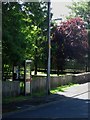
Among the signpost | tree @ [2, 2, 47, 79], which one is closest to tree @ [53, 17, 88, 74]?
the signpost

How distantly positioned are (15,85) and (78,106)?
5337mm

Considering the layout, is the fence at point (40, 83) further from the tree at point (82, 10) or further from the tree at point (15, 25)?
the tree at point (82, 10)

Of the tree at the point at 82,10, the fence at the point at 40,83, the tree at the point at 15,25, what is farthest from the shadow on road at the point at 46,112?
the tree at the point at 82,10

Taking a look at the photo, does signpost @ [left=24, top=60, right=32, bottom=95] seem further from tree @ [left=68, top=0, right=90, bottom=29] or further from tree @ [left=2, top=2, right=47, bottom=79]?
tree @ [left=68, top=0, right=90, bottom=29]

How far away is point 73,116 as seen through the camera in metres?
15.4

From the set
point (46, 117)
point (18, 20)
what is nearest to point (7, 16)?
point (18, 20)

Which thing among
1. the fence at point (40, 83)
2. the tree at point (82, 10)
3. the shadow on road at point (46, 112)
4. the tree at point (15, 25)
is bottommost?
the shadow on road at point (46, 112)

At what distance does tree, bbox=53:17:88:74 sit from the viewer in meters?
42.5

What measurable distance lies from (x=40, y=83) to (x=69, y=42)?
52.8ft

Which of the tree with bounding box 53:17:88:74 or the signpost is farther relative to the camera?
the tree with bounding box 53:17:88:74

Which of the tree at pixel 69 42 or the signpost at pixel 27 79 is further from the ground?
the tree at pixel 69 42

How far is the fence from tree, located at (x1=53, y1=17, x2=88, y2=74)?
11.8ft

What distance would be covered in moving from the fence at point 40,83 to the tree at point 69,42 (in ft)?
11.8

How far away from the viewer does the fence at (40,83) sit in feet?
74.3
